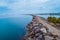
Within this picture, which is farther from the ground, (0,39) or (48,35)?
(48,35)

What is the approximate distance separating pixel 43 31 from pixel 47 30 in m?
0.30

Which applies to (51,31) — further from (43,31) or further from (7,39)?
(7,39)

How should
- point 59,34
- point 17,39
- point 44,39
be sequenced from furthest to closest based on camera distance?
point 17,39 < point 59,34 < point 44,39

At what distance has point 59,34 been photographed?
1082 centimetres

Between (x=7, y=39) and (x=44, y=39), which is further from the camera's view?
(x=7, y=39)

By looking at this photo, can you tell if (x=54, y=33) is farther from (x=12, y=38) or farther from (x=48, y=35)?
(x=12, y=38)

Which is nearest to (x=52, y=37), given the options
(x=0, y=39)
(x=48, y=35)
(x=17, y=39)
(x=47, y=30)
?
(x=48, y=35)

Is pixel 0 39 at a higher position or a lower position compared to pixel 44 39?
lower

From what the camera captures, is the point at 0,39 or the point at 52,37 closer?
the point at 52,37

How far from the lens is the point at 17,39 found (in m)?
17.0

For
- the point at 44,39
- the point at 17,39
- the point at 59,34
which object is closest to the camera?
the point at 44,39

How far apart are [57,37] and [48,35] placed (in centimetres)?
48

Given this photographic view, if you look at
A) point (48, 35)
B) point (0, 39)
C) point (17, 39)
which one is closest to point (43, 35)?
point (48, 35)

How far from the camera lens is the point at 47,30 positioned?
1118 centimetres
